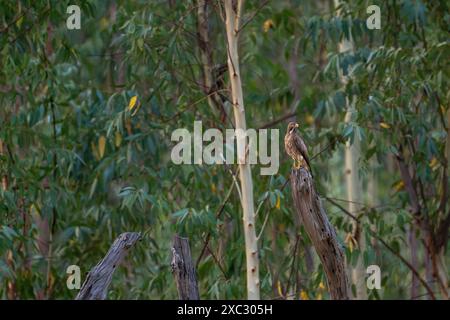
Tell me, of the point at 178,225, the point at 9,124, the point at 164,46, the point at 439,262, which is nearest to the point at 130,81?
the point at 164,46

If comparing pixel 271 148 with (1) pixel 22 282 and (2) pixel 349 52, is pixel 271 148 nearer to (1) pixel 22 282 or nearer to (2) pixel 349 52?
(2) pixel 349 52

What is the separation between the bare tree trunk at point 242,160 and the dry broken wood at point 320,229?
982 millimetres

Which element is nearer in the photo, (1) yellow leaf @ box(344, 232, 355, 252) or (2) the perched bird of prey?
(2) the perched bird of prey

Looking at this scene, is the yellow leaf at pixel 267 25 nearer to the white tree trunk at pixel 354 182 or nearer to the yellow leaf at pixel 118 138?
the white tree trunk at pixel 354 182

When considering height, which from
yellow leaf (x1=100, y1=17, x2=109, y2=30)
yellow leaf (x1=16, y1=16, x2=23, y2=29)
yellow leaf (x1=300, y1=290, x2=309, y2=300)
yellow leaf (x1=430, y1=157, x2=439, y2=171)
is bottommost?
yellow leaf (x1=300, y1=290, x2=309, y2=300)

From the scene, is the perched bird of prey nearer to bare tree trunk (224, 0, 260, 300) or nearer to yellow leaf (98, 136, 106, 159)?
bare tree trunk (224, 0, 260, 300)

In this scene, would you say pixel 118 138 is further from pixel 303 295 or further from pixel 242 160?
pixel 303 295

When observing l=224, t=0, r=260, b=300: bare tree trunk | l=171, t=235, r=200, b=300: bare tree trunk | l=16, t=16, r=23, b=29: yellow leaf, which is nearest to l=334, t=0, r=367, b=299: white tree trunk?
l=224, t=0, r=260, b=300: bare tree trunk

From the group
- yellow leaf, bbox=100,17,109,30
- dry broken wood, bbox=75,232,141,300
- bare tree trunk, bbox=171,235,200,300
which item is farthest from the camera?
yellow leaf, bbox=100,17,109,30

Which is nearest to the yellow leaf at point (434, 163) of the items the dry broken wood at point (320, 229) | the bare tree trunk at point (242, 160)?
the bare tree trunk at point (242, 160)

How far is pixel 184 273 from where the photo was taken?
370 centimetres

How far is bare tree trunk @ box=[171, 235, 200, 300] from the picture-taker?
12.1ft

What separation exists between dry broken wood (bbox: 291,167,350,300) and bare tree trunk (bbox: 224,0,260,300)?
38.7 inches

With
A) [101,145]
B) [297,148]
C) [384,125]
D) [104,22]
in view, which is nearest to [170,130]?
[101,145]
